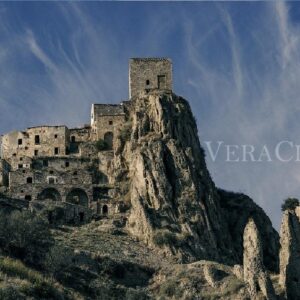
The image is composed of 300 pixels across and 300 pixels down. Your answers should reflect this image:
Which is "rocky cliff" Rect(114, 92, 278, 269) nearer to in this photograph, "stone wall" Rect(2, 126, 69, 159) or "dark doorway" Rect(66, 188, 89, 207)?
"dark doorway" Rect(66, 188, 89, 207)

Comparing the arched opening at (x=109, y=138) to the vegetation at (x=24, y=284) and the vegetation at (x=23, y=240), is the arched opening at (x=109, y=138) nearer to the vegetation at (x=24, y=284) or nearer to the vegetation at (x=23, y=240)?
the vegetation at (x=23, y=240)

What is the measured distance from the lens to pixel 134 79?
115 metres

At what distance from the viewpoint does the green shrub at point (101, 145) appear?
355 ft

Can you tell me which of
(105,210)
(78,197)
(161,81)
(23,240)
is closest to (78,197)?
(78,197)

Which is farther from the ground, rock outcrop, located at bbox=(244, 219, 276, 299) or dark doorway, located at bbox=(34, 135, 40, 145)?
dark doorway, located at bbox=(34, 135, 40, 145)

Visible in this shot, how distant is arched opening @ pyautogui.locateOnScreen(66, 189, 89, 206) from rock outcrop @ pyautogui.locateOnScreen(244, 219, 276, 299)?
85.0 ft

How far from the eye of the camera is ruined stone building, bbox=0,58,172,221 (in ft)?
334

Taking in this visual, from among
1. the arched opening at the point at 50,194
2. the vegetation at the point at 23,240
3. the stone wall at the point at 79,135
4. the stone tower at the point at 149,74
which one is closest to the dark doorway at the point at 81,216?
the arched opening at the point at 50,194

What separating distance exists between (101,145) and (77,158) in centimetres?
312

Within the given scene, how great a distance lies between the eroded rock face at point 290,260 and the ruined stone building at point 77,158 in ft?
78.4

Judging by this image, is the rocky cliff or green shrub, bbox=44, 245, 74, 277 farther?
the rocky cliff

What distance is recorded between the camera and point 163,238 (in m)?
93.1

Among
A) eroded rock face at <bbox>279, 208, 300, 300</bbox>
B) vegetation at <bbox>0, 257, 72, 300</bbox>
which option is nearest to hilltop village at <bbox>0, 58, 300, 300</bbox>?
eroded rock face at <bbox>279, 208, 300, 300</bbox>

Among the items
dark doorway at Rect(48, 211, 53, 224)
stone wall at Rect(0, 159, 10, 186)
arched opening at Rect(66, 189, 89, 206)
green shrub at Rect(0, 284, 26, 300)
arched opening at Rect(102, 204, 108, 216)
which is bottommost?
green shrub at Rect(0, 284, 26, 300)
